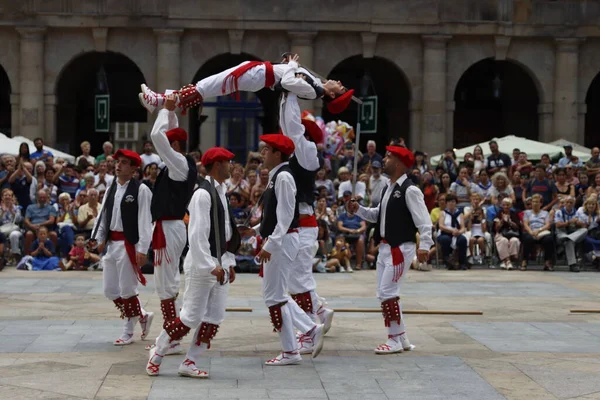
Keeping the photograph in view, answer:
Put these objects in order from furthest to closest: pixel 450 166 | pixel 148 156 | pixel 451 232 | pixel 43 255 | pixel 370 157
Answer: pixel 370 157
pixel 450 166
pixel 148 156
pixel 451 232
pixel 43 255

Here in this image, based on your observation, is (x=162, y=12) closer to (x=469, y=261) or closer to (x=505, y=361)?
(x=469, y=261)

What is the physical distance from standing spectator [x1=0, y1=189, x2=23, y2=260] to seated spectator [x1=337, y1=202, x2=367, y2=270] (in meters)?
5.80

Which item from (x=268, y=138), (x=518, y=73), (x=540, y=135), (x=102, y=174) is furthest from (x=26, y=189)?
(x=518, y=73)

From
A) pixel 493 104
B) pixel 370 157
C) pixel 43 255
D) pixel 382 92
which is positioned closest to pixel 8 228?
pixel 43 255

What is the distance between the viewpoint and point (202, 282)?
9703 millimetres

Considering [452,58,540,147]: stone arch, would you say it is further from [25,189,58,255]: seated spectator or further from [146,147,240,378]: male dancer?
[146,147,240,378]: male dancer

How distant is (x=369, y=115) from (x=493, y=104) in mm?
6220

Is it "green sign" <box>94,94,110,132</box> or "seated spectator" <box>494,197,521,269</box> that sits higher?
"green sign" <box>94,94,110,132</box>

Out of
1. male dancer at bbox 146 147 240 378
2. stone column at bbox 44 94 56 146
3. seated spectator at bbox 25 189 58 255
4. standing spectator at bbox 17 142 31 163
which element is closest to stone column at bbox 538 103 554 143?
stone column at bbox 44 94 56 146

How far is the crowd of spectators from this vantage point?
68.7 feet

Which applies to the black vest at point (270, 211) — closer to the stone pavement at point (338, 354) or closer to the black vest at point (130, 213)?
the stone pavement at point (338, 354)

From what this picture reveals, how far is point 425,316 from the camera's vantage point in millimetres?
14078

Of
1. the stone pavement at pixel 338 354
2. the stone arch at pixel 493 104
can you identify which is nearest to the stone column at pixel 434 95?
the stone arch at pixel 493 104

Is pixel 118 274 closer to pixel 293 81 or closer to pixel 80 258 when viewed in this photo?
pixel 293 81
